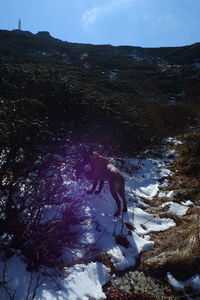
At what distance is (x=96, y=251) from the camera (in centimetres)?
409

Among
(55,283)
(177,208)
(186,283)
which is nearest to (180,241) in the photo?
(186,283)

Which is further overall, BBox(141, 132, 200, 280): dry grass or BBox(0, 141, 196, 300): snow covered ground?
BBox(141, 132, 200, 280): dry grass

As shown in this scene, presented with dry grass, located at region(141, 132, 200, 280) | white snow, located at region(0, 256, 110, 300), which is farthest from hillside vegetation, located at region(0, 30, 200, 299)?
white snow, located at region(0, 256, 110, 300)

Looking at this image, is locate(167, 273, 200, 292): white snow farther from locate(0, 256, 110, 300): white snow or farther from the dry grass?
locate(0, 256, 110, 300): white snow

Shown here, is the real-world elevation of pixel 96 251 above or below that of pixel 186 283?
above

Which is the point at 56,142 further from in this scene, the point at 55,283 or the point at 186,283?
the point at 186,283

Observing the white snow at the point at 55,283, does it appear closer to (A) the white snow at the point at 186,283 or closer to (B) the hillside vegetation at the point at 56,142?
(B) the hillside vegetation at the point at 56,142

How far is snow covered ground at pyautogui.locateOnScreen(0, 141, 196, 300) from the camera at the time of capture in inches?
125

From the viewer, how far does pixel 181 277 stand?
12.3 ft

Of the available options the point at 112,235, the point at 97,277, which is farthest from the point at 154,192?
the point at 97,277

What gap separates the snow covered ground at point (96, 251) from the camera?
10.4 ft

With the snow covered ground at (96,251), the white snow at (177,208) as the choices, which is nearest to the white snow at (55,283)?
the snow covered ground at (96,251)

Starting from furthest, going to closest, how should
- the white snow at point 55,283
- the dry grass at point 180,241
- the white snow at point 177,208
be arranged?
the white snow at point 177,208 < the dry grass at point 180,241 < the white snow at point 55,283

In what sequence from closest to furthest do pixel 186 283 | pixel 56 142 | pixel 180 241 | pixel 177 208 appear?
pixel 186 283 < pixel 180 241 < pixel 177 208 < pixel 56 142
